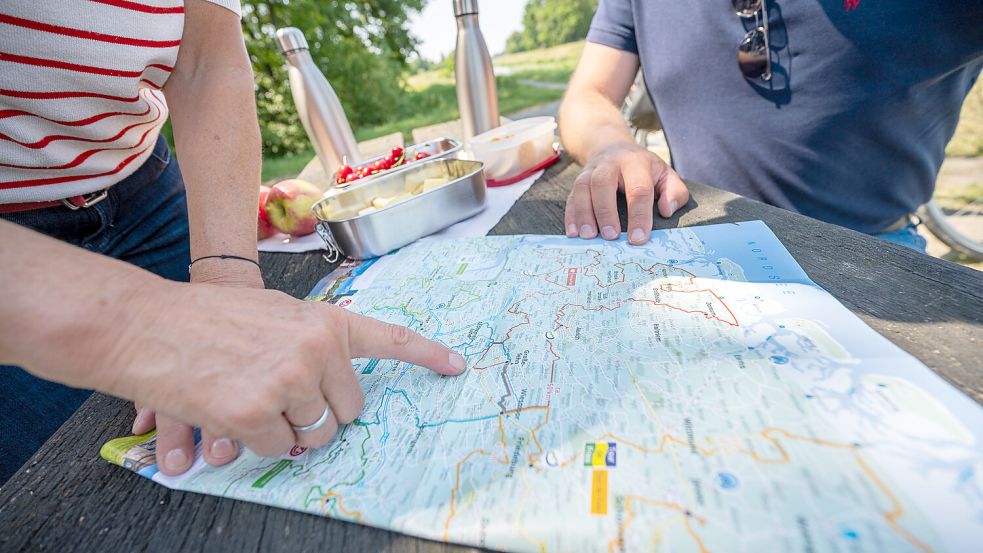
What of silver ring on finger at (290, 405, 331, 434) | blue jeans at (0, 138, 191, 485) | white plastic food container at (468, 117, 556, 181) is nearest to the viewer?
silver ring on finger at (290, 405, 331, 434)

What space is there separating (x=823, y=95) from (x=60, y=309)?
1.16 metres

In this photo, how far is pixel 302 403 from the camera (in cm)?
38

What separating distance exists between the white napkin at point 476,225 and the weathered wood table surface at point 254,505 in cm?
45

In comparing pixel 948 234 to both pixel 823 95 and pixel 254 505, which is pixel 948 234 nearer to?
pixel 823 95

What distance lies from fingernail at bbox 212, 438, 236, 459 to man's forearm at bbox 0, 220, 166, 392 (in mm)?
110

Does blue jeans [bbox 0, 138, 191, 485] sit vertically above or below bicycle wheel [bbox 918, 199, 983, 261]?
above

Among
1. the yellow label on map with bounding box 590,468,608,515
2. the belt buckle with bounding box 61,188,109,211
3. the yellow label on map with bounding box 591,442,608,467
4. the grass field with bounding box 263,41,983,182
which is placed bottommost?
the grass field with bounding box 263,41,983,182

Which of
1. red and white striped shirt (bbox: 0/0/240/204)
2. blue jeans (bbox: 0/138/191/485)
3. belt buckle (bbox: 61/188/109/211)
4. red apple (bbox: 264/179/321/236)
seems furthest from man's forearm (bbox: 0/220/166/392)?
red apple (bbox: 264/179/321/236)

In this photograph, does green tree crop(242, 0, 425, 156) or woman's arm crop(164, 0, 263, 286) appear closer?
woman's arm crop(164, 0, 263, 286)

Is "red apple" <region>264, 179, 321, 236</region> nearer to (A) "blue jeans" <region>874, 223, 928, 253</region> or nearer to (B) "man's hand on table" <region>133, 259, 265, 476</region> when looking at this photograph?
(B) "man's hand on table" <region>133, 259, 265, 476</region>

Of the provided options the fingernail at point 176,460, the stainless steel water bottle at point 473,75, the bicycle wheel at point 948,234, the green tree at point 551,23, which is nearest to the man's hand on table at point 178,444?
the fingernail at point 176,460

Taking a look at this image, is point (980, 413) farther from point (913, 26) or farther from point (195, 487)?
point (913, 26)

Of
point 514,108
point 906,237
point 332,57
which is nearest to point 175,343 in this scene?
point 906,237

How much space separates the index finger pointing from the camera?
436 millimetres
